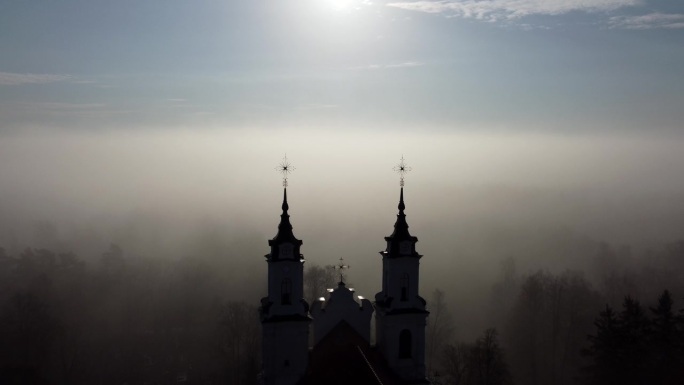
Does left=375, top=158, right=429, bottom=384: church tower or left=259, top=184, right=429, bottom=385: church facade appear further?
left=375, top=158, right=429, bottom=384: church tower

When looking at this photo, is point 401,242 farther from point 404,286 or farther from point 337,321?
point 337,321

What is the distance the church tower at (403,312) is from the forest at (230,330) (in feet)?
30.2

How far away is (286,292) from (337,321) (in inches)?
120

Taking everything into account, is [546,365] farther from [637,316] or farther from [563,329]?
[637,316]

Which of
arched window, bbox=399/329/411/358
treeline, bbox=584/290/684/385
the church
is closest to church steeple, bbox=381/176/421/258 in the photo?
the church

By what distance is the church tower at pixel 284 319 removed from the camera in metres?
24.5

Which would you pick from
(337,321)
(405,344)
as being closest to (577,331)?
(405,344)

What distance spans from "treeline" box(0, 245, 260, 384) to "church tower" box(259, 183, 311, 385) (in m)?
16.5

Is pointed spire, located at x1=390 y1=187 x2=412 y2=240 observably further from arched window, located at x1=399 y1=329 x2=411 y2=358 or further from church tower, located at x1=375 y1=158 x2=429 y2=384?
arched window, located at x1=399 y1=329 x2=411 y2=358

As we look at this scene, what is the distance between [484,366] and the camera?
3469cm

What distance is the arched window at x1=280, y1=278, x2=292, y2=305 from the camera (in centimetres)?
2469

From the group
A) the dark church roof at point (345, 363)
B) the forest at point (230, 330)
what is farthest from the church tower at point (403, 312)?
the forest at point (230, 330)

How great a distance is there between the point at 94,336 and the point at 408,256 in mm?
37182

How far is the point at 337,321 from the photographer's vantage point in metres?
25.9
